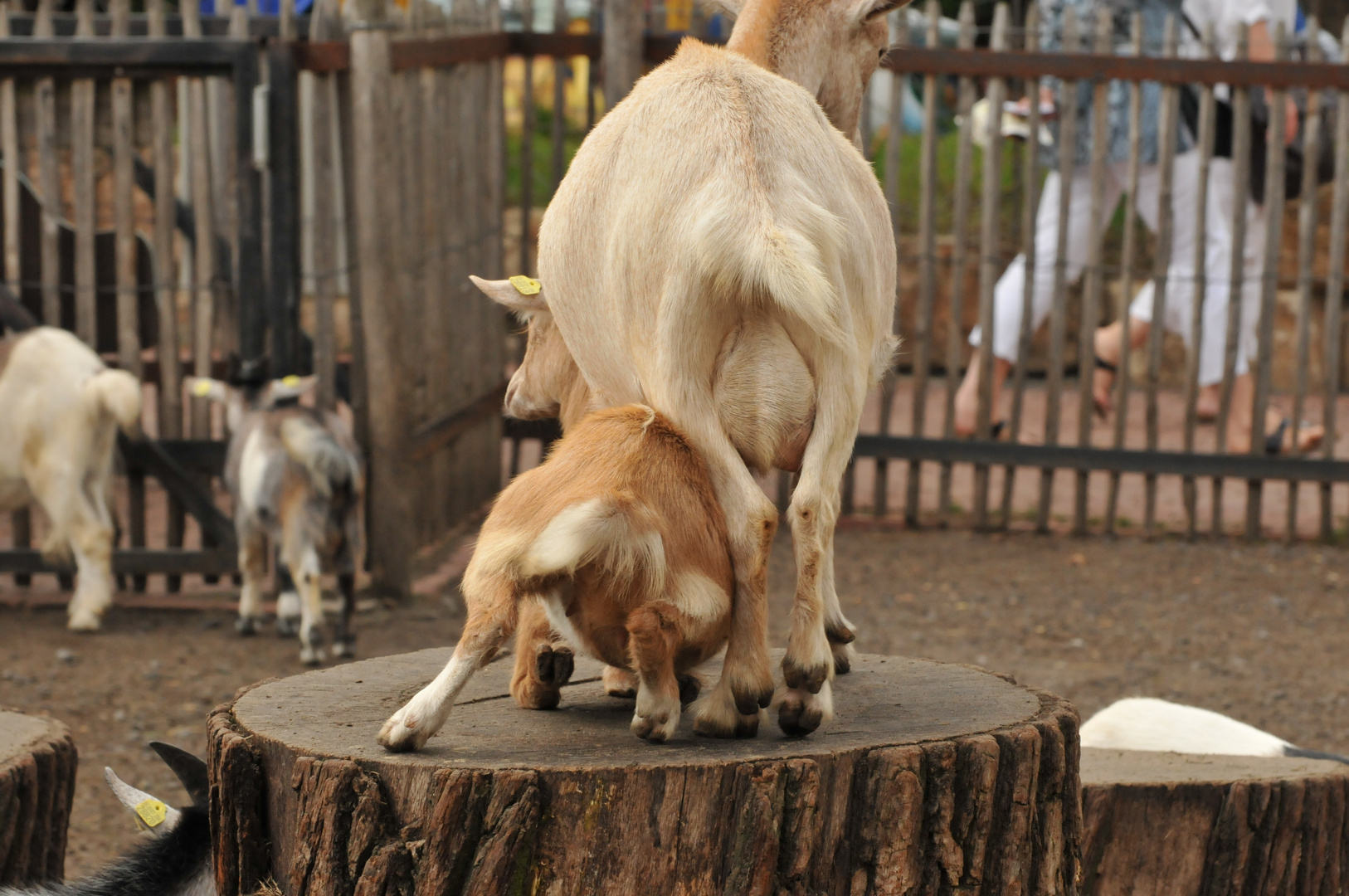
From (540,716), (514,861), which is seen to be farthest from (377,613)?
(514,861)

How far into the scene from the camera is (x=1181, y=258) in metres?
7.44

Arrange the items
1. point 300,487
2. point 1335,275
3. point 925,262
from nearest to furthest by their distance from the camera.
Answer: point 300,487
point 1335,275
point 925,262

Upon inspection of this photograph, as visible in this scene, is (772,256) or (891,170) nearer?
(772,256)

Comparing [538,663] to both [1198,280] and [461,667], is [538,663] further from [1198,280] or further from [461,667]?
[1198,280]

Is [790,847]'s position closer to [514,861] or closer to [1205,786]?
[514,861]

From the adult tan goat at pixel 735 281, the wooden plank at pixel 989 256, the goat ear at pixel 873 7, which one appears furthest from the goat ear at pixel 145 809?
the wooden plank at pixel 989 256

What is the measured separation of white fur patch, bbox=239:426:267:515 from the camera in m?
5.61

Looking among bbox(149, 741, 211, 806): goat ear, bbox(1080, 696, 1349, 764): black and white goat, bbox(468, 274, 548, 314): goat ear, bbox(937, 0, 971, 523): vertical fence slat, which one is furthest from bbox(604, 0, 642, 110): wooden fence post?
bbox(149, 741, 211, 806): goat ear

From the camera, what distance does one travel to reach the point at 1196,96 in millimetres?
7168

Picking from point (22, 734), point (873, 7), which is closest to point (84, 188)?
point (22, 734)

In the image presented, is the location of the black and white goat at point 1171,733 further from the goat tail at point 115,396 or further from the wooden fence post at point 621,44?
the wooden fence post at point 621,44

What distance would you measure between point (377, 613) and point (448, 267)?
1618 millimetres

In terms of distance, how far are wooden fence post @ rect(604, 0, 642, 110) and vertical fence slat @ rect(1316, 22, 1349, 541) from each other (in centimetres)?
322

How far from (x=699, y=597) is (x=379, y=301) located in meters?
3.95
